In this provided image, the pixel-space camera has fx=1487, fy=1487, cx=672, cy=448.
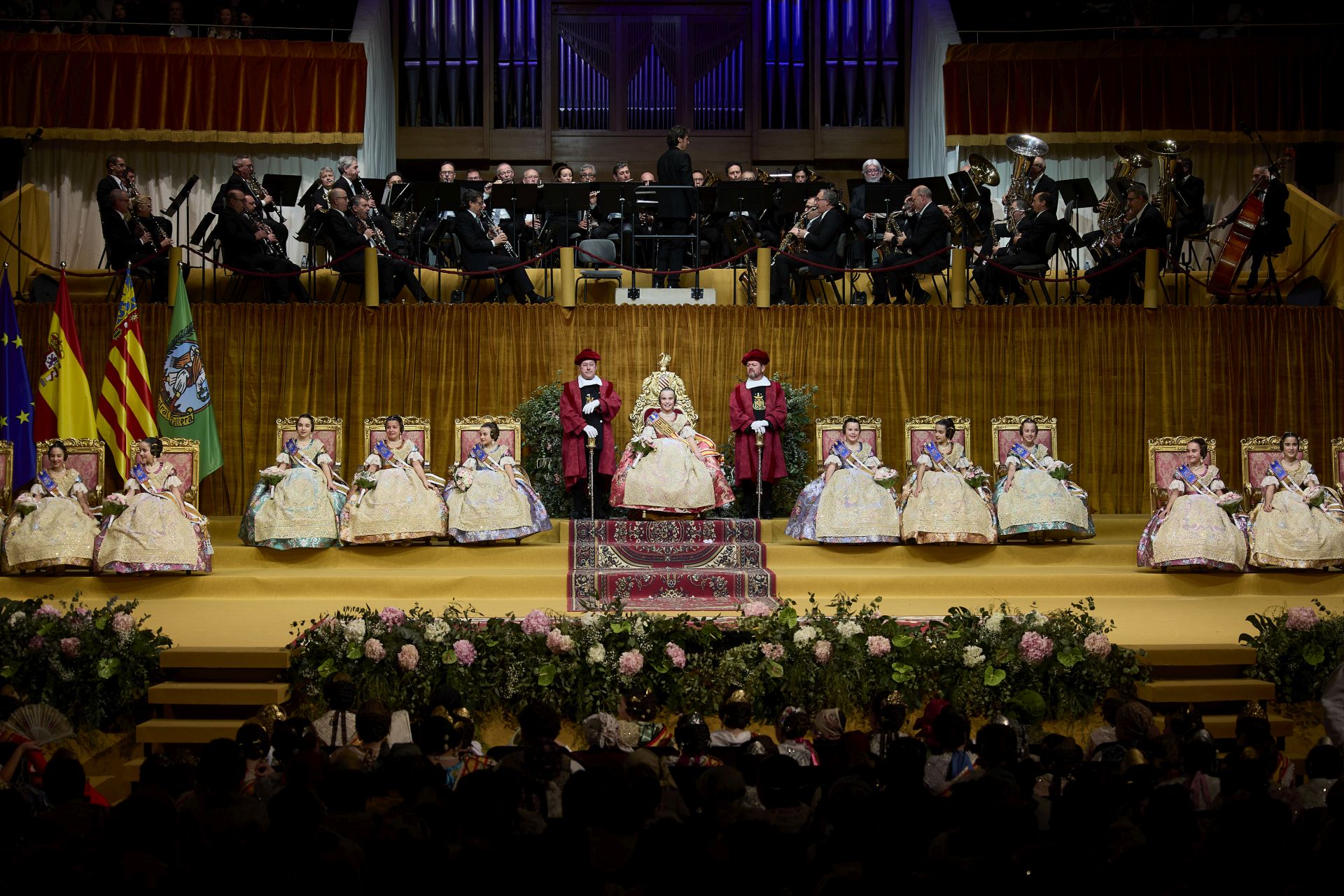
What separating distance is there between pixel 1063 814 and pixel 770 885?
808 millimetres

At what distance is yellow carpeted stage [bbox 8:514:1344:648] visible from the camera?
28.1 ft

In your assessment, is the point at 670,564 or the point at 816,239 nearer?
the point at 670,564

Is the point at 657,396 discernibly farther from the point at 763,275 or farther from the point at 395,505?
the point at 395,505

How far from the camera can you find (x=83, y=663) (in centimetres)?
704

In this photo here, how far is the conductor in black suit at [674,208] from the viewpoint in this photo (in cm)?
1183

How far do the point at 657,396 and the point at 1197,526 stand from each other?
11.9ft

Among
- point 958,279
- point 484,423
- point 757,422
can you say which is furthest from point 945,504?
point 484,423

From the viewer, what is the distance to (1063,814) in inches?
141

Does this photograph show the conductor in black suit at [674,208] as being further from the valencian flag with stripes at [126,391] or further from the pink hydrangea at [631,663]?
the pink hydrangea at [631,663]

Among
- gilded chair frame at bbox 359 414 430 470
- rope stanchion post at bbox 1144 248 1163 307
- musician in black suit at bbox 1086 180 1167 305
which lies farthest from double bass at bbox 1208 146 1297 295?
gilded chair frame at bbox 359 414 430 470

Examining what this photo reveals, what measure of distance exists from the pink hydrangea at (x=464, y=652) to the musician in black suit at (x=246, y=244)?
4971 mm

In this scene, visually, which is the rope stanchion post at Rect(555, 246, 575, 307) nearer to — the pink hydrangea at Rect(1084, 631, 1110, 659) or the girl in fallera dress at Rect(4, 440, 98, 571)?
the girl in fallera dress at Rect(4, 440, 98, 571)

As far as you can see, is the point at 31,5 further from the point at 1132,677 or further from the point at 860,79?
the point at 1132,677

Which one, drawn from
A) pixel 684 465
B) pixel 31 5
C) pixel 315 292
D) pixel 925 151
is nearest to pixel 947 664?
pixel 684 465
